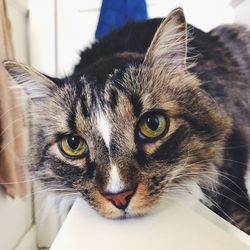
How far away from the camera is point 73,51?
0.66m

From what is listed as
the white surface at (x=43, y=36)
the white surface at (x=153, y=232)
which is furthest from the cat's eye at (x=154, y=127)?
the white surface at (x=43, y=36)

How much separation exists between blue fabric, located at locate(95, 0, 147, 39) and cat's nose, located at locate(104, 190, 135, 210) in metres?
0.29

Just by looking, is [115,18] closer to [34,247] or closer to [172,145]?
[172,145]

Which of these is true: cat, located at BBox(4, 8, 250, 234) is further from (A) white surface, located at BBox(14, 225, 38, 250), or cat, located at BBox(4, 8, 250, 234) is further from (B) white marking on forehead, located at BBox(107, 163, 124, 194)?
(A) white surface, located at BBox(14, 225, 38, 250)

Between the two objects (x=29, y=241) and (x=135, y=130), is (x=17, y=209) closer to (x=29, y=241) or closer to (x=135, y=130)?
(x=29, y=241)

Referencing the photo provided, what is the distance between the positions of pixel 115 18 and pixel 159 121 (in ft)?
0.73

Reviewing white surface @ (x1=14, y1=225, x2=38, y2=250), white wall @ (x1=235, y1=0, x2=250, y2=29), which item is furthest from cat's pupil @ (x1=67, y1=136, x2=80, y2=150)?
white wall @ (x1=235, y1=0, x2=250, y2=29)

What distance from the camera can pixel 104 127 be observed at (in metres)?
0.55

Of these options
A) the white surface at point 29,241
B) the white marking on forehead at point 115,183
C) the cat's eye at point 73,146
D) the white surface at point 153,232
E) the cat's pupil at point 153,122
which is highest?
the cat's pupil at point 153,122

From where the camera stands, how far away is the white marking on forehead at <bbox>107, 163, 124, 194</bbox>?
1.69ft

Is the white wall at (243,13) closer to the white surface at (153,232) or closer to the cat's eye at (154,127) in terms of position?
the cat's eye at (154,127)

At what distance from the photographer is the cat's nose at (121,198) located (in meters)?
0.51

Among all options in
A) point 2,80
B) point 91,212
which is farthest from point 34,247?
point 2,80

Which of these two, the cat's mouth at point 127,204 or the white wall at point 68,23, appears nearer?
the cat's mouth at point 127,204
